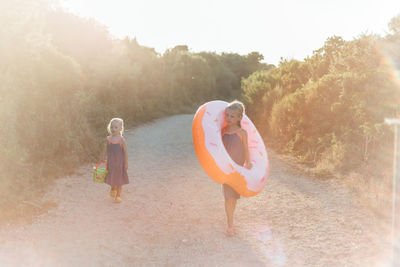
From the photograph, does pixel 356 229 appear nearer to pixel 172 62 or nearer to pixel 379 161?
pixel 379 161

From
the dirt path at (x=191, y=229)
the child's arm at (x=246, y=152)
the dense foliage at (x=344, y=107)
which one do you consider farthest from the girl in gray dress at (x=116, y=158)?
the dense foliage at (x=344, y=107)

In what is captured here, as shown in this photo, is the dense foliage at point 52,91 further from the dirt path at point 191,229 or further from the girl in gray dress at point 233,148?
the girl in gray dress at point 233,148

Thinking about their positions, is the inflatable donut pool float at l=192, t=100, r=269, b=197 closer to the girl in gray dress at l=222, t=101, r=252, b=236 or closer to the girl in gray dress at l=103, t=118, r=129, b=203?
the girl in gray dress at l=222, t=101, r=252, b=236

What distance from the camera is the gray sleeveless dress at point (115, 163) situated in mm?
5949

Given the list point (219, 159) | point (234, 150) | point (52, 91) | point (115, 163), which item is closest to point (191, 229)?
point (219, 159)

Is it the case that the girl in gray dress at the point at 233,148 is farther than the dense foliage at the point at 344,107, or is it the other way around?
the dense foliage at the point at 344,107

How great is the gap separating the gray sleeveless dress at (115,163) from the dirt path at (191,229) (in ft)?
1.39

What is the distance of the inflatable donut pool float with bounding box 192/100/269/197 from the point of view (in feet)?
14.8

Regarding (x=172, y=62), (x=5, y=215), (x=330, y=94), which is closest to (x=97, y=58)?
(x=330, y=94)

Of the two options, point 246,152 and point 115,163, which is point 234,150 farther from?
point 115,163

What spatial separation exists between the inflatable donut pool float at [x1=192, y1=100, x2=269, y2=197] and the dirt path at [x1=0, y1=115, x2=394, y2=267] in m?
0.76

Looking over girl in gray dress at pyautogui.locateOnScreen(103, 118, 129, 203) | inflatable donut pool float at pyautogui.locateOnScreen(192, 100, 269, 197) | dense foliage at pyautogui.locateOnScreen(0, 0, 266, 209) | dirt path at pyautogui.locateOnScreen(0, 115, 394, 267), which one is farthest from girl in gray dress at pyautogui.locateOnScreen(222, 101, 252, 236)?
dense foliage at pyautogui.locateOnScreen(0, 0, 266, 209)

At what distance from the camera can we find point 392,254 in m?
4.02

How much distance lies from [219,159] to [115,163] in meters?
2.31
